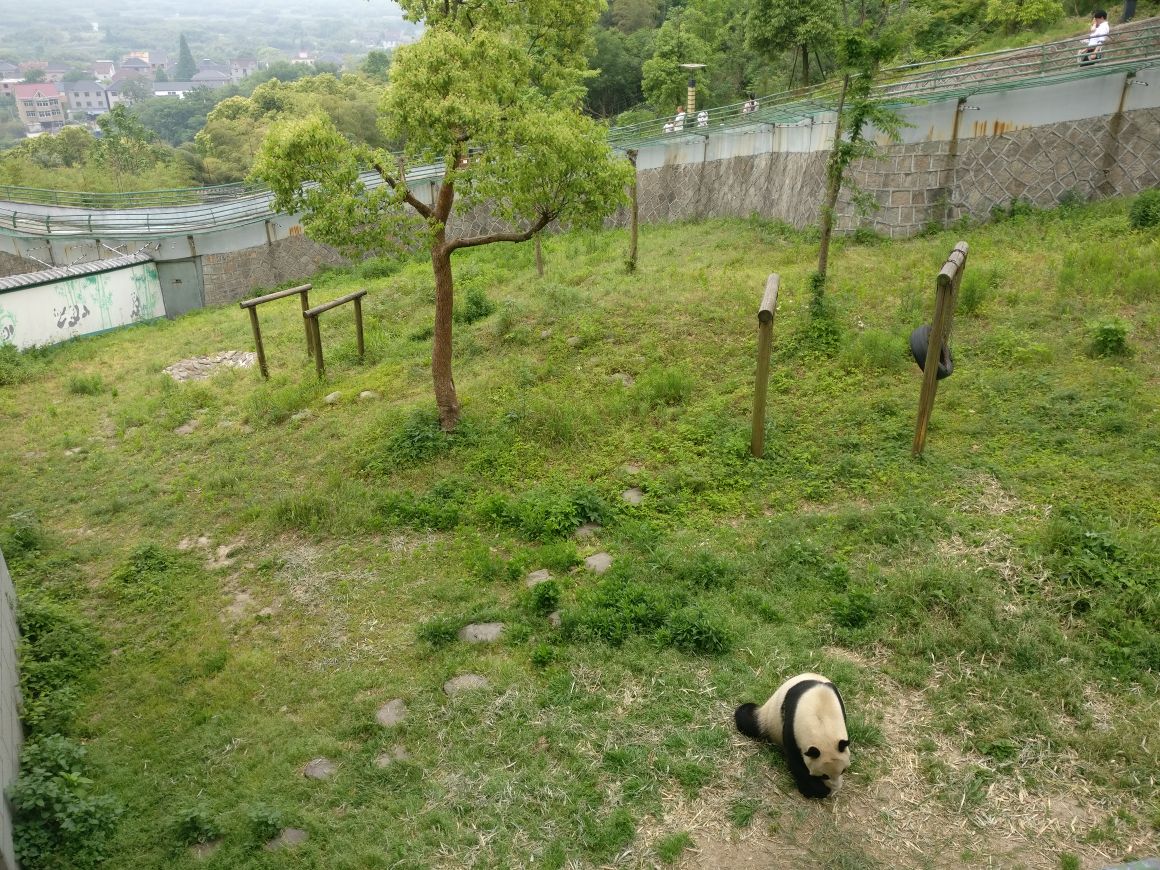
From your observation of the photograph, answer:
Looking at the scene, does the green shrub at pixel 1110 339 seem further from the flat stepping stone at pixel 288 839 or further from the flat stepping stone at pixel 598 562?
the flat stepping stone at pixel 288 839

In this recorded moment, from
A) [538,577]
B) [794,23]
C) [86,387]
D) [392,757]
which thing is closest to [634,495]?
[538,577]

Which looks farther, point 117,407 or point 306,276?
point 306,276

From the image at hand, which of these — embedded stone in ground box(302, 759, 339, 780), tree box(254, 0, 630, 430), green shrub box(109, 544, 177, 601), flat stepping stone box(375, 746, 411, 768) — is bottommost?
green shrub box(109, 544, 177, 601)

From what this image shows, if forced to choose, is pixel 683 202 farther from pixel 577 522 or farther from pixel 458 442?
pixel 577 522

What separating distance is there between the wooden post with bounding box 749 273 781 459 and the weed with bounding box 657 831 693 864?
15.4 ft

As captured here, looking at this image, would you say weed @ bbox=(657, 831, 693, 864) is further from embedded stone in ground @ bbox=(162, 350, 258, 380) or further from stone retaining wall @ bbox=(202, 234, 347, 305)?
stone retaining wall @ bbox=(202, 234, 347, 305)

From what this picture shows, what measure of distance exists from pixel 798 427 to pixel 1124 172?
366 inches

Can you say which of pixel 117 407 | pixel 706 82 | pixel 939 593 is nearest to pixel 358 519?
pixel 939 593

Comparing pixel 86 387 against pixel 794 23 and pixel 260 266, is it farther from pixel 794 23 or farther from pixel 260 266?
pixel 794 23

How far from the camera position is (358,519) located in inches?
330

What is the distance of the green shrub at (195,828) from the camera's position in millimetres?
4719

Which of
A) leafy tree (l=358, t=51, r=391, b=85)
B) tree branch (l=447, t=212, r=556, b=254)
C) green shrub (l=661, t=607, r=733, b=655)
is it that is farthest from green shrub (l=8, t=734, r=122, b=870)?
leafy tree (l=358, t=51, r=391, b=85)

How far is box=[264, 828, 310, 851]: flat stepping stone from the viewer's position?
463 cm

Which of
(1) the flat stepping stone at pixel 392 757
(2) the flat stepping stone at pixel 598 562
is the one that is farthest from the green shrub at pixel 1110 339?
(1) the flat stepping stone at pixel 392 757
